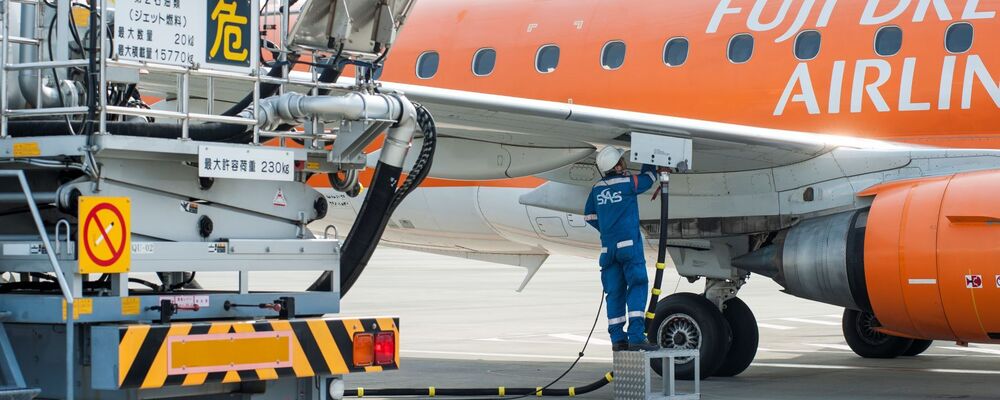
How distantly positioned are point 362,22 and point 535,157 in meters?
4.21

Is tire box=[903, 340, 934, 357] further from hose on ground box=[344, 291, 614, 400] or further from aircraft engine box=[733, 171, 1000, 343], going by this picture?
hose on ground box=[344, 291, 614, 400]

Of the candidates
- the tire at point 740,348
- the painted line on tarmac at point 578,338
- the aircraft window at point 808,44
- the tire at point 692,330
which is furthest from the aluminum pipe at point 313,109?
the painted line on tarmac at point 578,338

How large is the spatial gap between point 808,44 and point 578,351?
4.54 meters

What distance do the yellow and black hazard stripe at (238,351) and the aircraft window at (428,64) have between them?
24.4ft

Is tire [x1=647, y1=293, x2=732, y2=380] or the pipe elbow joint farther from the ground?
the pipe elbow joint

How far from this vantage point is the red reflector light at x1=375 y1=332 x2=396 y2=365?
20.8ft

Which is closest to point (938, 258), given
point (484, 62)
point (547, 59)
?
point (547, 59)

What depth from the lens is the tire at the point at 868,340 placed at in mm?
13367

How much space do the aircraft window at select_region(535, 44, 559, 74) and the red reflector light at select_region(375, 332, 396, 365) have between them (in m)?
6.64

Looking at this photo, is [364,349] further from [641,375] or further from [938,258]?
[938,258]

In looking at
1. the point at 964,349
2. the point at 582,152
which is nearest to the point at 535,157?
the point at 582,152

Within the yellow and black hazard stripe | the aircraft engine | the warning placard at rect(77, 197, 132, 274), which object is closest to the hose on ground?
the aircraft engine

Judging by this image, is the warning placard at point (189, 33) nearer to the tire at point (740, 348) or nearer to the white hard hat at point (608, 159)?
the white hard hat at point (608, 159)

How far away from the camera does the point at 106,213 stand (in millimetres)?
5629
